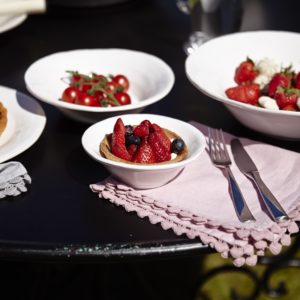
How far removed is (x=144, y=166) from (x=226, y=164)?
0.18 meters

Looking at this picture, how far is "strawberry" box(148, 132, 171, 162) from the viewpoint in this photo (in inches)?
35.1

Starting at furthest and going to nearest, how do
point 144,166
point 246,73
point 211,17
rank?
point 211,17
point 246,73
point 144,166

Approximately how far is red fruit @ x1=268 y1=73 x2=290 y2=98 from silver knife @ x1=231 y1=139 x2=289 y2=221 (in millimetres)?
123

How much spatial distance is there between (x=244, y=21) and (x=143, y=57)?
0.51 m

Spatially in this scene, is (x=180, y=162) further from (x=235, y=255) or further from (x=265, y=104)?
(x=265, y=104)

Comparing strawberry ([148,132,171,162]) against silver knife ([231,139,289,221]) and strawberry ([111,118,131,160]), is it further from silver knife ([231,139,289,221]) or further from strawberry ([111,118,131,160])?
silver knife ([231,139,289,221])

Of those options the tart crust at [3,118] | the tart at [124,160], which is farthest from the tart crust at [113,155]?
the tart crust at [3,118]

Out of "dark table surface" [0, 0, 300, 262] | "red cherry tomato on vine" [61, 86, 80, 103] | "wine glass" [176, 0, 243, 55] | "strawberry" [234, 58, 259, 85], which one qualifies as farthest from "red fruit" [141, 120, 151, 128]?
"wine glass" [176, 0, 243, 55]

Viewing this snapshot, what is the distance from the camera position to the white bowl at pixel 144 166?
0.86m

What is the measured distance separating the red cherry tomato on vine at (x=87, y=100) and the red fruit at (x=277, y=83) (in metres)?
0.32

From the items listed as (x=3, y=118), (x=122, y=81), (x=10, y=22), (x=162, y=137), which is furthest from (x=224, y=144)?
(x=10, y=22)

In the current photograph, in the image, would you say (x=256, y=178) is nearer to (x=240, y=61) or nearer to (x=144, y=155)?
(x=144, y=155)

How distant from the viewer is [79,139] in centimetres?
108

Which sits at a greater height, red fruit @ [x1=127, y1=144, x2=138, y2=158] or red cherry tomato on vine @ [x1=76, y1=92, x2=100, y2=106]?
red fruit @ [x1=127, y1=144, x2=138, y2=158]
